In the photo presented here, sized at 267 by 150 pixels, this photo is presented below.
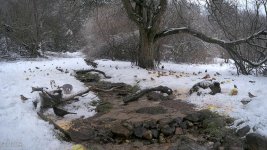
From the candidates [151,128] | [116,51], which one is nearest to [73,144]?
[151,128]

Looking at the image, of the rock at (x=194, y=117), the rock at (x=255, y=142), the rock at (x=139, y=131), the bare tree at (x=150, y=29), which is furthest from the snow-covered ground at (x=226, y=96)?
the rock at (x=139, y=131)

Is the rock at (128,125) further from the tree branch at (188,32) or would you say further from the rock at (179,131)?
the tree branch at (188,32)

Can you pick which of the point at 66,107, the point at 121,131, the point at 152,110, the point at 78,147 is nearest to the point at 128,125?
the point at 121,131

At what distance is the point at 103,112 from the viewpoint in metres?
7.37

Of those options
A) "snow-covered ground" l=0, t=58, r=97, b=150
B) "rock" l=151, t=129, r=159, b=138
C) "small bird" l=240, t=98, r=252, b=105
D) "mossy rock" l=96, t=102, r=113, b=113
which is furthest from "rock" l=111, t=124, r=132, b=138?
"small bird" l=240, t=98, r=252, b=105

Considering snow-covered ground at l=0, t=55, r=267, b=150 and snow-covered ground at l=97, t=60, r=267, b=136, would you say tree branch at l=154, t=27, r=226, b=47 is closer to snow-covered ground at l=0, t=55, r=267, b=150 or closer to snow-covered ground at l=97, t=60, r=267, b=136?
snow-covered ground at l=97, t=60, r=267, b=136

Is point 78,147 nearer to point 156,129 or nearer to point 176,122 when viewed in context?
point 156,129

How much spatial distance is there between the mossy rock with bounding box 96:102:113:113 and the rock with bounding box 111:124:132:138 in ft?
4.10

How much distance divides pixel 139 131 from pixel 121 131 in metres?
0.31

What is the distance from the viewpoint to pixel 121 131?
6121 millimetres

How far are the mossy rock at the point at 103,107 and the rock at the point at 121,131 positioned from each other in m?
1.25

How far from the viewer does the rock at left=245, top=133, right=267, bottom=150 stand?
5203 mm

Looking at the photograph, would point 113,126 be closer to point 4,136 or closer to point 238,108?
point 4,136

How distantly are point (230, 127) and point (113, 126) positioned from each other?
78.8 inches
